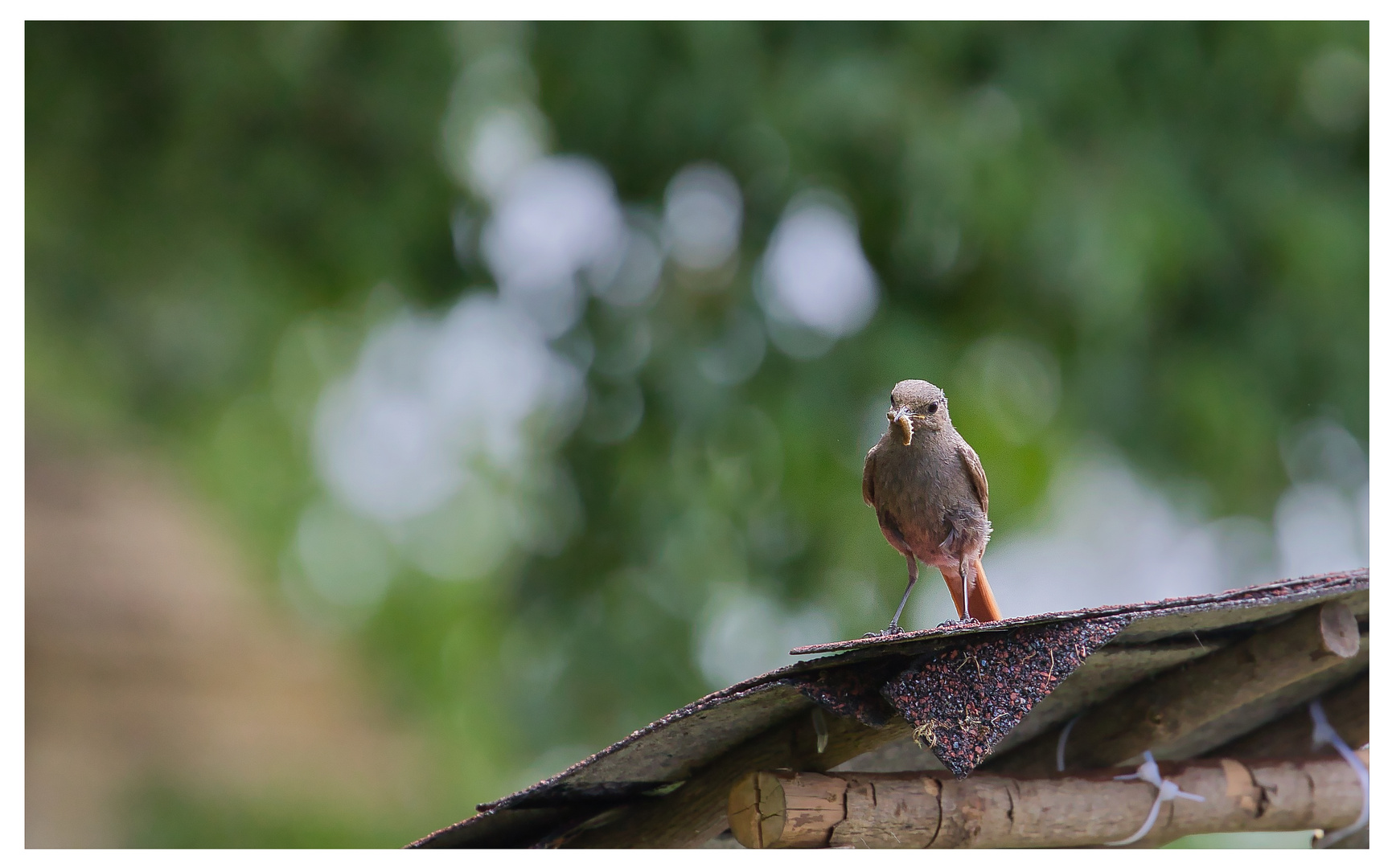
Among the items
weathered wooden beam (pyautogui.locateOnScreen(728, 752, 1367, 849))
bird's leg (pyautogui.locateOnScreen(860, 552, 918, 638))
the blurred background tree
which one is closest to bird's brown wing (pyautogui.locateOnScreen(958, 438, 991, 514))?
bird's leg (pyautogui.locateOnScreen(860, 552, 918, 638))

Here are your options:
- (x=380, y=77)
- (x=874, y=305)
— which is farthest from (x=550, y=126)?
(x=874, y=305)

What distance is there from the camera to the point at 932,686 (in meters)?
1.18

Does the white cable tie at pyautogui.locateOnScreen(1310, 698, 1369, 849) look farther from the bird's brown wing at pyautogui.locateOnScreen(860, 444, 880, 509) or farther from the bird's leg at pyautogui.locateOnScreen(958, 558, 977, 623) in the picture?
the bird's brown wing at pyautogui.locateOnScreen(860, 444, 880, 509)

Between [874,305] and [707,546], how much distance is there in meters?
0.98

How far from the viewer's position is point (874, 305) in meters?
3.25

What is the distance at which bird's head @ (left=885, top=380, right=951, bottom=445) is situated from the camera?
1.26 meters

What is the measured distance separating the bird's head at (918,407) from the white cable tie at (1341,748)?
3.47 feet

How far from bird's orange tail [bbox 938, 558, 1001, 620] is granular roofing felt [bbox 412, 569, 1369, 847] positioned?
0.11 meters

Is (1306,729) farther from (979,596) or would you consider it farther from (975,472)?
(975,472)

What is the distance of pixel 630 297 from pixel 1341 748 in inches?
99.3

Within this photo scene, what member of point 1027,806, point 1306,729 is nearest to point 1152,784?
point 1027,806

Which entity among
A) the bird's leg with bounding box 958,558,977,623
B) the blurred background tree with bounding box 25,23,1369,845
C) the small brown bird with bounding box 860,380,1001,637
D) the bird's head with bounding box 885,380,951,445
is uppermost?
the blurred background tree with bounding box 25,23,1369,845

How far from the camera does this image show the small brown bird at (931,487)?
4.27 ft

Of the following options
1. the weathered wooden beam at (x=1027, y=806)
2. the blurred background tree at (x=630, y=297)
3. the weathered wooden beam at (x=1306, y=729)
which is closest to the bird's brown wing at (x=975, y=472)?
the weathered wooden beam at (x=1027, y=806)
